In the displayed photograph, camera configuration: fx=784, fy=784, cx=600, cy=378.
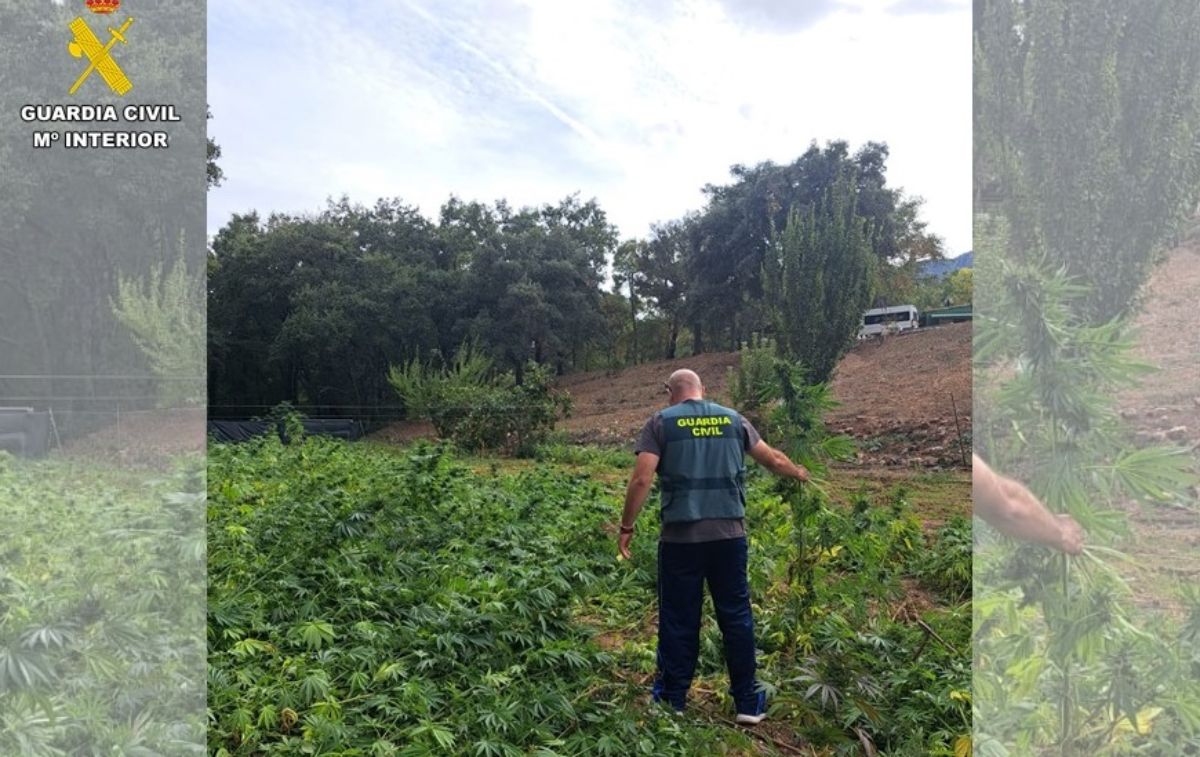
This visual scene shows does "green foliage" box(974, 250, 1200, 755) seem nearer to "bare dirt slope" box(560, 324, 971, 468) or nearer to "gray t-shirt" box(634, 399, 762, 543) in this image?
"gray t-shirt" box(634, 399, 762, 543)

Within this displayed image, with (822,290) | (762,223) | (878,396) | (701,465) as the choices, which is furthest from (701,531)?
(762,223)

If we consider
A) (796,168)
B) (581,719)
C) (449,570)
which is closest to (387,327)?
(796,168)

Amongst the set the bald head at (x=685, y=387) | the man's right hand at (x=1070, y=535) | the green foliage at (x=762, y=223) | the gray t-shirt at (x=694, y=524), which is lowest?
the gray t-shirt at (x=694, y=524)

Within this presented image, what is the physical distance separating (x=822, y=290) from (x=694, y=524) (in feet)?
34.3

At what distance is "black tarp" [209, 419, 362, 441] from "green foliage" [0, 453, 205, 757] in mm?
10592

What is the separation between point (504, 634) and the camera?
338 cm

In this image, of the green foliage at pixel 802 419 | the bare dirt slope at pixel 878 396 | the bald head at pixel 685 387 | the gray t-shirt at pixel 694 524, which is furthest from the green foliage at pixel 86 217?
the bare dirt slope at pixel 878 396

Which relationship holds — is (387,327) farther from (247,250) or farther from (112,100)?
(112,100)

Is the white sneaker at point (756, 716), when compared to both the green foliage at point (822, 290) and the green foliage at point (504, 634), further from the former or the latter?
the green foliage at point (822, 290)

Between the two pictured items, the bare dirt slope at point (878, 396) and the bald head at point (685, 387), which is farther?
the bare dirt slope at point (878, 396)

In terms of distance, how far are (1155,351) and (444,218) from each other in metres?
17.8

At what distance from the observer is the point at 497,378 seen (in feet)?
47.1

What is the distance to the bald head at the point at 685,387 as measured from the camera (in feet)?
10.4

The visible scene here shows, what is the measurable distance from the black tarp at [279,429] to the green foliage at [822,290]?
7633mm
